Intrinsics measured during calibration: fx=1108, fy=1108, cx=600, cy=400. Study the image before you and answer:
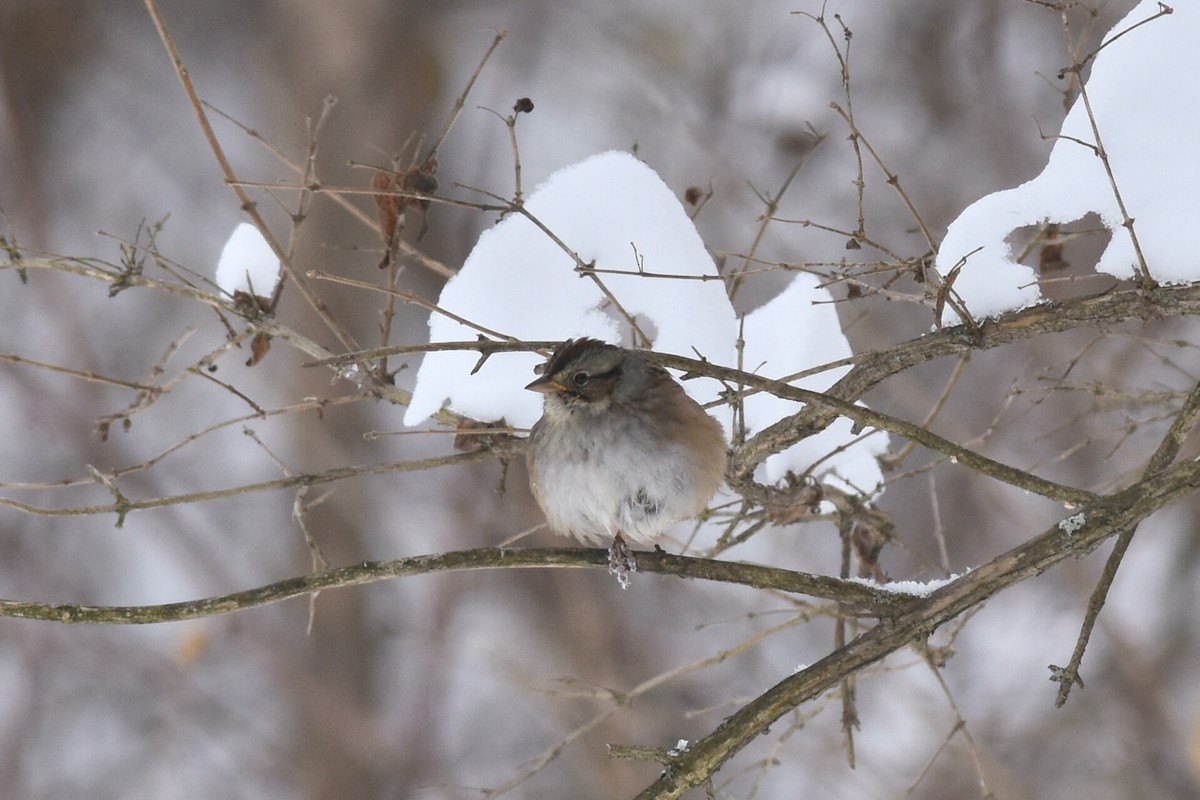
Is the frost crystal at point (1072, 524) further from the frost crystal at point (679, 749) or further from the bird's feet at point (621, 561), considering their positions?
the bird's feet at point (621, 561)

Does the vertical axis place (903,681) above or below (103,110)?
below

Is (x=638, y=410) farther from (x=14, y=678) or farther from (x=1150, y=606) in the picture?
(x=14, y=678)

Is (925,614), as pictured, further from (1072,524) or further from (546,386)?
(546,386)

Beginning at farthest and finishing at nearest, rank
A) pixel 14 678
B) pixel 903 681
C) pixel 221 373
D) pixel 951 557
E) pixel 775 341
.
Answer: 1. pixel 221 373
2. pixel 14 678
3. pixel 951 557
4. pixel 903 681
5. pixel 775 341

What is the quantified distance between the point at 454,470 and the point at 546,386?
5.60 meters

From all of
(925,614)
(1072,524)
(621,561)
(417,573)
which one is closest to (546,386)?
(621,561)

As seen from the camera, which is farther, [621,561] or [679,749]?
[621,561]

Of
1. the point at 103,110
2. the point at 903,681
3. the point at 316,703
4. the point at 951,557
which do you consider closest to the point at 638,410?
the point at 903,681

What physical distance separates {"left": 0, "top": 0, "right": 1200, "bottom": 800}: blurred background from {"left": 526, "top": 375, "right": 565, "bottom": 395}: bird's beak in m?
4.04

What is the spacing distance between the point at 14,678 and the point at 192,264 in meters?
3.80

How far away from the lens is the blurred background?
26.1 feet

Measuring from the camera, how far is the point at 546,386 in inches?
145

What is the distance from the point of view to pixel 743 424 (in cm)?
389

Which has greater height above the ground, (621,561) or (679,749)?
(621,561)
